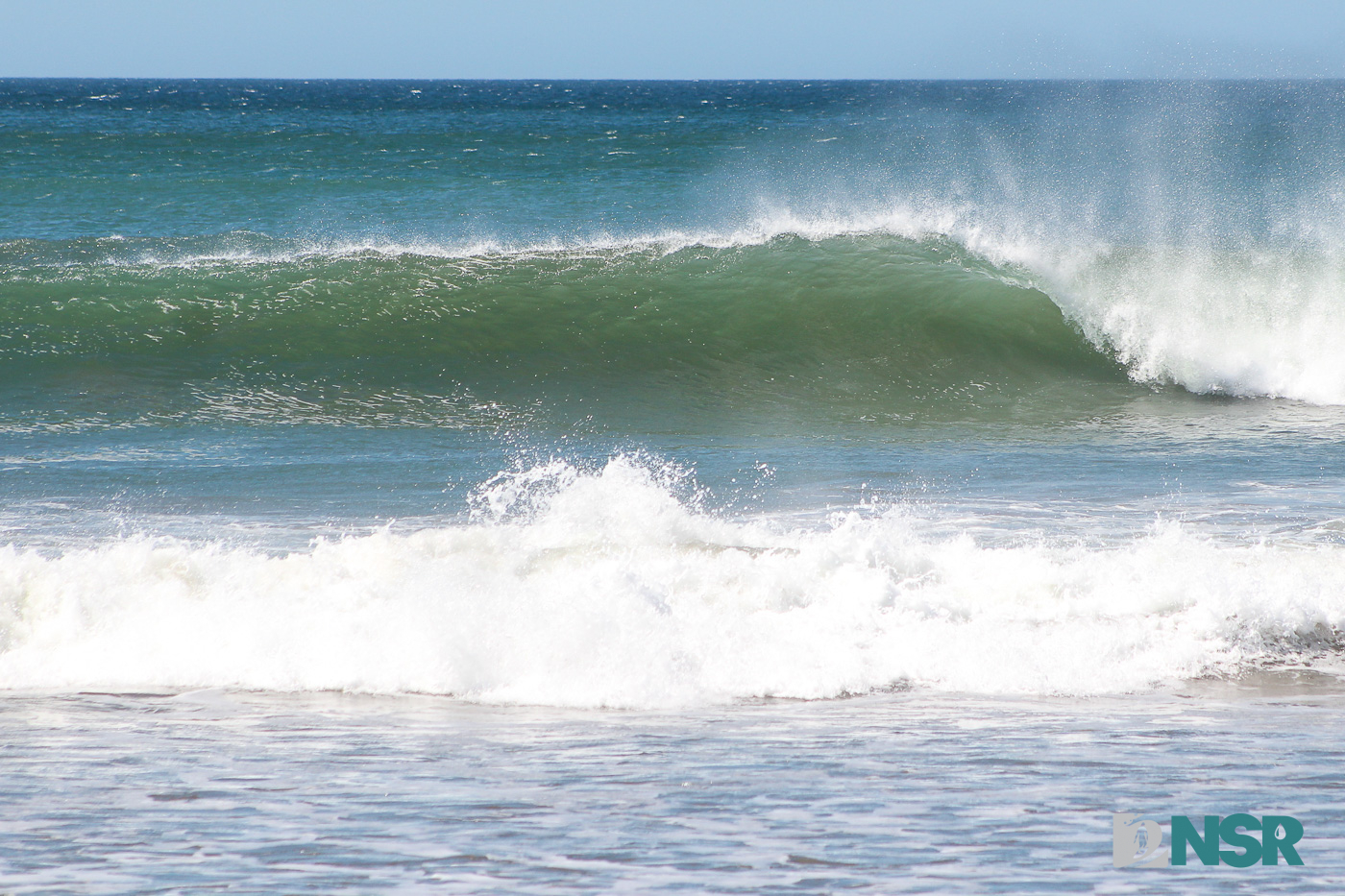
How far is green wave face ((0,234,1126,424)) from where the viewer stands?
10.7 metres

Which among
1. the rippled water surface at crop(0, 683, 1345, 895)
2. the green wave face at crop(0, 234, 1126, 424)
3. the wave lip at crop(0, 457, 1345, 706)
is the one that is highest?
the green wave face at crop(0, 234, 1126, 424)

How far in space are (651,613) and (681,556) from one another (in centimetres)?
72

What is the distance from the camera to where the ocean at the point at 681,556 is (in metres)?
3.20

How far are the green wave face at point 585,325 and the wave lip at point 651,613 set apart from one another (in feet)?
15.3

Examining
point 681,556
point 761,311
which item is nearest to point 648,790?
point 681,556

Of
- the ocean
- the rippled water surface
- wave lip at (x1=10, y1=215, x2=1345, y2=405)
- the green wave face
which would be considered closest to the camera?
the rippled water surface

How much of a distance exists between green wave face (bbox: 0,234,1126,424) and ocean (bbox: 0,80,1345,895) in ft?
0.22

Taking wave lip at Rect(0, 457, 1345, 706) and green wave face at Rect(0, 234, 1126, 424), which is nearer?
wave lip at Rect(0, 457, 1345, 706)

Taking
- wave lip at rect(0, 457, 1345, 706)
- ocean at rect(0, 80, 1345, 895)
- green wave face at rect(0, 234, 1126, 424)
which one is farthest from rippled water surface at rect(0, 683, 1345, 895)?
green wave face at rect(0, 234, 1126, 424)

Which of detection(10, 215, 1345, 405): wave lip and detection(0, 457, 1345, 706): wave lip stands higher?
detection(10, 215, 1345, 405): wave lip

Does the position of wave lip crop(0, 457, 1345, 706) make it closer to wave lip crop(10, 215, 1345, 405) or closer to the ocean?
the ocean

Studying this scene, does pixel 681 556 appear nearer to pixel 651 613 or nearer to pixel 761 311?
pixel 651 613

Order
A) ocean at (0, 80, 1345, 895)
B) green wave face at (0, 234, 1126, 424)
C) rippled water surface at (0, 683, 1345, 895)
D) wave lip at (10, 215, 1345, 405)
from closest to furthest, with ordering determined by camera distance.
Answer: rippled water surface at (0, 683, 1345, 895), ocean at (0, 80, 1345, 895), green wave face at (0, 234, 1126, 424), wave lip at (10, 215, 1345, 405)

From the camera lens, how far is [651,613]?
4.87 m
